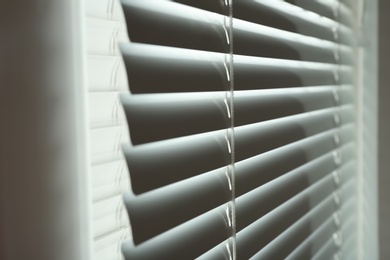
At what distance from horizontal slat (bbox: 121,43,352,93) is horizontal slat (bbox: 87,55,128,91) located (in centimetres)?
2

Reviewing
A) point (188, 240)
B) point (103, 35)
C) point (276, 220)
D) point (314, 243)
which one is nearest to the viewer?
point (103, 35)

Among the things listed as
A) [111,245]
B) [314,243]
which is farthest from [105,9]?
[314,243]

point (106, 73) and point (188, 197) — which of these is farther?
point (188, 197)

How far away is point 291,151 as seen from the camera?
38.6 inches

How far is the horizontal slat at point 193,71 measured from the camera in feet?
1.69

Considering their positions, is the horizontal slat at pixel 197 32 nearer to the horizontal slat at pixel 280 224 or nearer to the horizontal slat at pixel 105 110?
the horizontal slat at pixel 105 110

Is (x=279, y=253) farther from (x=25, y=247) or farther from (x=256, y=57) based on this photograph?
(x=25, y=247)

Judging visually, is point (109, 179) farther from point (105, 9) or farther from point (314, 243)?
point (314, 243)

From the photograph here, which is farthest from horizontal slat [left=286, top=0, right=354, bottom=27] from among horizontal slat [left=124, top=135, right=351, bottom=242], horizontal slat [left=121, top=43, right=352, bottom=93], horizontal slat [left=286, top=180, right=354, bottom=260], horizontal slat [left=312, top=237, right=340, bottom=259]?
horizontal slat [left=312, top=237, right=340, bottom=259]

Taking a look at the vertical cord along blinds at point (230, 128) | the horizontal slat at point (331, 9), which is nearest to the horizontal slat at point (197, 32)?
the vertical cord along blinds at point (230, 128)

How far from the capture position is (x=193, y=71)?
0.62m

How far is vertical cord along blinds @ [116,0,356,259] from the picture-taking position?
53 centimetres

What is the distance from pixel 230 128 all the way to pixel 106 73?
26 cm

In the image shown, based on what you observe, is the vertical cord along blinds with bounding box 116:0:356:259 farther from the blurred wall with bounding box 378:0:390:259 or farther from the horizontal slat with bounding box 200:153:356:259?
the blurred wall with bounding box 378:0:390:259
